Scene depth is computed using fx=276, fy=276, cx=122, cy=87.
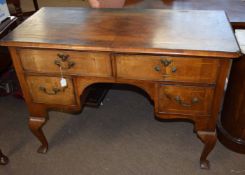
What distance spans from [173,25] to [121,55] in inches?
12.2

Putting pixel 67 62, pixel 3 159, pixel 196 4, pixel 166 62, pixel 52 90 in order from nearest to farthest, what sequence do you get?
pixel 166 62
pixel 67 62
pixel 52 90
pixel 3 159
pixel 196 4

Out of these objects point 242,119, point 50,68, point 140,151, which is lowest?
point 140,151

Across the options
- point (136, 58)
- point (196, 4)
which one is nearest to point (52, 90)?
point (136, 58)

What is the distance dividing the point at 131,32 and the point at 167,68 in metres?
0.24

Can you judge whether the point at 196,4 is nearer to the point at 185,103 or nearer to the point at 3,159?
the point at 185,103

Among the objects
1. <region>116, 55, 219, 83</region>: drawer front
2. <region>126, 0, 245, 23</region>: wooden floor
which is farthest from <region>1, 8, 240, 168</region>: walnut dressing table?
<region>126, 0, 245, 23</region>: wooden floor

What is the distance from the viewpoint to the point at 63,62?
120 centimetres

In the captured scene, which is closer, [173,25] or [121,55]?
[121,55]

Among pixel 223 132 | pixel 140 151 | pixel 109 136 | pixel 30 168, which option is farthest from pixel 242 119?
pixel 30 168

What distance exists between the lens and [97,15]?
55.4 inches

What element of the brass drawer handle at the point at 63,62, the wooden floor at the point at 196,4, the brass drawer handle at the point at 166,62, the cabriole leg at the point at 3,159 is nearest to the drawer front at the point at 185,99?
the brass drawer handle at the point at 166,62

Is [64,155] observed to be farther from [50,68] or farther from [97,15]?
[97,15]

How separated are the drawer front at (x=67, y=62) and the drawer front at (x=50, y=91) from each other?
54mm

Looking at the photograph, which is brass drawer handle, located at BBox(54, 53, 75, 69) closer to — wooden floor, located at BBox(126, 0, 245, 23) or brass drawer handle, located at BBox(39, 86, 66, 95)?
brass drawer handle, located at BBox(39, 86, 66, 95)
